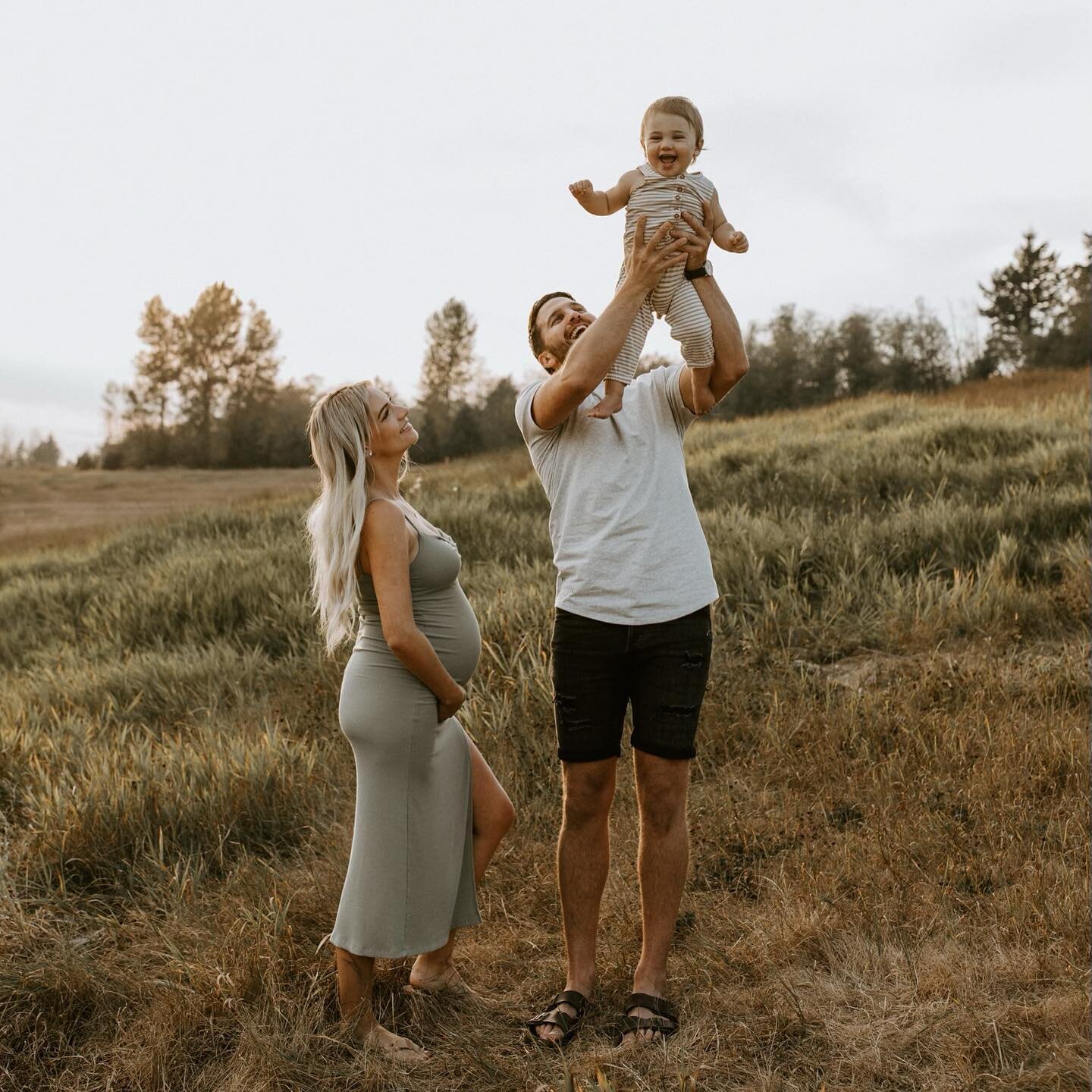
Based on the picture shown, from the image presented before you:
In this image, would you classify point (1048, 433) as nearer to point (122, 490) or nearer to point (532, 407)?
point (532, 407)

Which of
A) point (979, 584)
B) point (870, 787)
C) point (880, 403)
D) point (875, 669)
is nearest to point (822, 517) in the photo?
point (979, 584)

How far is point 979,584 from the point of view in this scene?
6117 millimetres

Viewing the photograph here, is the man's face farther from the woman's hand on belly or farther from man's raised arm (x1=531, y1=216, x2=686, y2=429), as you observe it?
the woman's hand on belly

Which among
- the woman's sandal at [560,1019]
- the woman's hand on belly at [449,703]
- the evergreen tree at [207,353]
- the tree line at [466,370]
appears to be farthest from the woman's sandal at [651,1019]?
the evergreen tree at [207,353]

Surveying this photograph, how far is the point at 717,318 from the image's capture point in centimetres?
290

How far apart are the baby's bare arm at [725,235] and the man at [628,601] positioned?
0.10ft

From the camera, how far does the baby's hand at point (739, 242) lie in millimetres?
2895

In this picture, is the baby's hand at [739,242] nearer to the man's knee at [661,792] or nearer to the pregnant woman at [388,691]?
the pregnant woman at [388,691]

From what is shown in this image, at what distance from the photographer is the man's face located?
123 inches

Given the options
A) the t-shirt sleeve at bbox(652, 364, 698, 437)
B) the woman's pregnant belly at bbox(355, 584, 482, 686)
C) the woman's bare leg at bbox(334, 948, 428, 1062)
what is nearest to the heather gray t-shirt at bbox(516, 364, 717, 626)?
the t-shirt sleeve at bbox(652, 364, 698, 437)

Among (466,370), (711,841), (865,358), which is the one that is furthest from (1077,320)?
(711,841)

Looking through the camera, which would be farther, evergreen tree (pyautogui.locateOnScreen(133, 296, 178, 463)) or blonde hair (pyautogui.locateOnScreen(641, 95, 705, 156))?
evergreen tree (pyautogui.locateOnScreen(133, 296, 178, 463))

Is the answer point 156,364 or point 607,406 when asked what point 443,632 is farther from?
point 156,364

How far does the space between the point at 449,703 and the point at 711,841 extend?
159 cm
